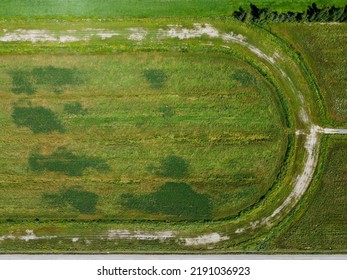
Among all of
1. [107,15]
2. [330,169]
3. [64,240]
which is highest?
[107,15]

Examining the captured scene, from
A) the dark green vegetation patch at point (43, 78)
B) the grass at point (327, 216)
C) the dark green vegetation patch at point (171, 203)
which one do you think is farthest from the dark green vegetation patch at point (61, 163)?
the grass at point (327, 216)

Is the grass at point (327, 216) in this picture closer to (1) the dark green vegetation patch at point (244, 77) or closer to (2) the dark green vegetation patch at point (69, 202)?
(1) the dark green vegetation patch at point (244, 77)

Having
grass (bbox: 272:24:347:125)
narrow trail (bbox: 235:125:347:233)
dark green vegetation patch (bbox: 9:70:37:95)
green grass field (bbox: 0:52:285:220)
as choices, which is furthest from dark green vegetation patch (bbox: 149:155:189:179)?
grass (bbox: 272:24:347:125)

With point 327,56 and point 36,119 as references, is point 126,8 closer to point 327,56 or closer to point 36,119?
point 36,119

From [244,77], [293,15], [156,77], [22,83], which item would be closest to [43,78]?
[22,83]

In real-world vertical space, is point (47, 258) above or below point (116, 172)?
below
